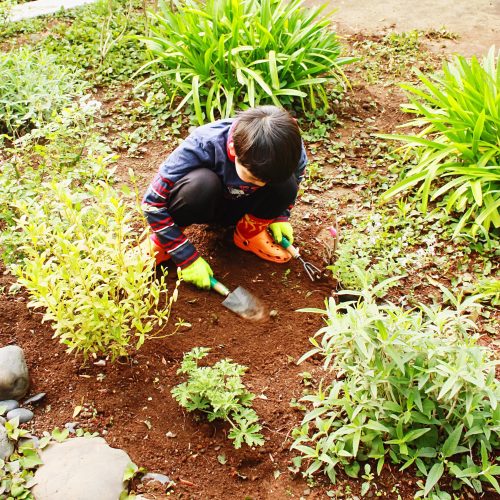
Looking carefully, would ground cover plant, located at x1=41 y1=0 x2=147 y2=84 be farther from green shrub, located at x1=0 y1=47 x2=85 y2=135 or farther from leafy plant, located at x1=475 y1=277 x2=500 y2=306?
leafy plant, located at x1=475 y1=277 x2=500 y2=306

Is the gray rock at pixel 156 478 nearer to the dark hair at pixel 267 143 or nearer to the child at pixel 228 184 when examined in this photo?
the child at pixel 228 184

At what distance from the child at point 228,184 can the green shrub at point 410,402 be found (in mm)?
746

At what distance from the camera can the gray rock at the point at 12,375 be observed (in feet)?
7.86

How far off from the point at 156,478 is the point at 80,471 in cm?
28

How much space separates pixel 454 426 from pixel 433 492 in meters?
0.25

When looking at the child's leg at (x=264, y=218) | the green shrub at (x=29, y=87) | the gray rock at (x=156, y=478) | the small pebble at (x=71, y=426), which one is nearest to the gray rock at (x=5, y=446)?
the small pebble at (x=71, y=426)

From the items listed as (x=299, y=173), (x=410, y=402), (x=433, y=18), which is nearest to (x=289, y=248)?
(x=299, y=173)

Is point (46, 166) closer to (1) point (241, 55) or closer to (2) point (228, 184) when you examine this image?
(2) point (228, 184)

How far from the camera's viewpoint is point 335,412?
92.1 inches

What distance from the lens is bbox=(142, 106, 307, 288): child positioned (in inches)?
99.5

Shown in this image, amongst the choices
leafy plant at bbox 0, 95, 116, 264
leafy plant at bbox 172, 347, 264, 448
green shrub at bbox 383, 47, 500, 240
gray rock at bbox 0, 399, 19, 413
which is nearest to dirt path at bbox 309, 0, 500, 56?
green shrub at bbox 383, 47, 500, 240

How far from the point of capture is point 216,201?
117 inches

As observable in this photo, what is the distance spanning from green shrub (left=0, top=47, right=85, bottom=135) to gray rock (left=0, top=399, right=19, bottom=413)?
184 cm

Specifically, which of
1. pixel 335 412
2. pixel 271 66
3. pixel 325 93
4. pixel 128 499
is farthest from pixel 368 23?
pixel 128 499
